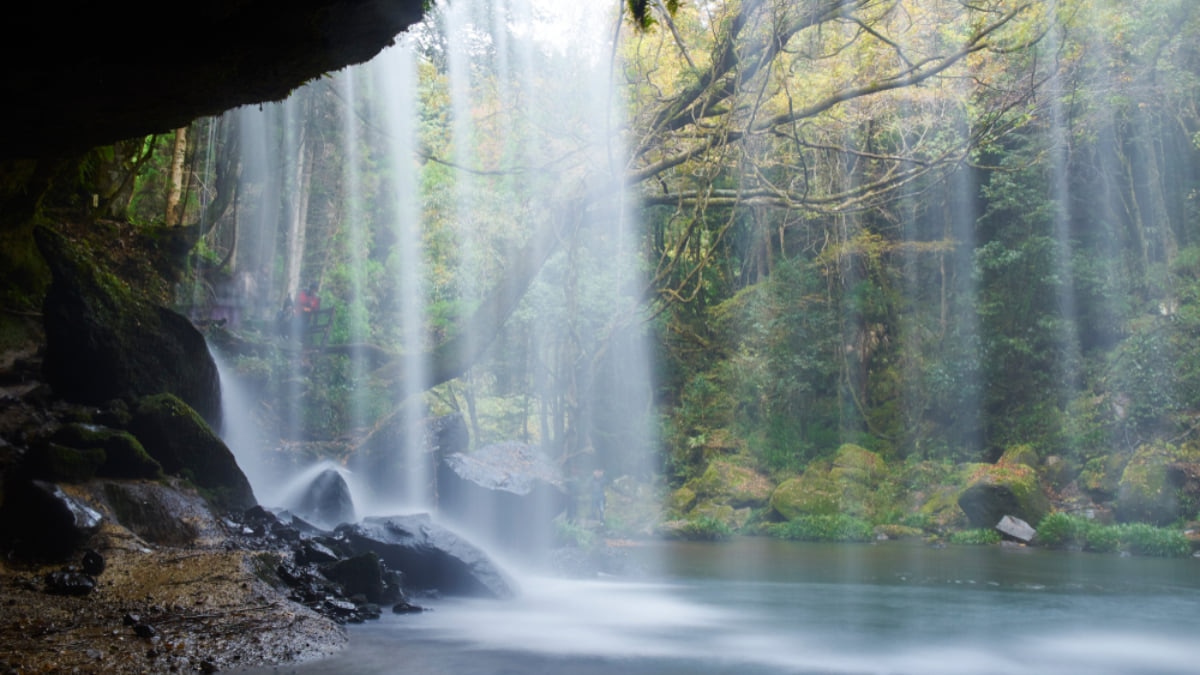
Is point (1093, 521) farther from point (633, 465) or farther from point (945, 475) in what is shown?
point (633, 465)

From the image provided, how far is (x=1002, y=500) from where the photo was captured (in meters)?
15.1

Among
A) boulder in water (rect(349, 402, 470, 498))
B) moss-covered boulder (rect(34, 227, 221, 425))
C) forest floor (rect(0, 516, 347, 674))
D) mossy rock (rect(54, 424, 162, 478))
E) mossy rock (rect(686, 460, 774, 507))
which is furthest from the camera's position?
mossy rock (rect(686, 460, 774, 507))

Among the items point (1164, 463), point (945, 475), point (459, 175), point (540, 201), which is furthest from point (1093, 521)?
point (459, 175)

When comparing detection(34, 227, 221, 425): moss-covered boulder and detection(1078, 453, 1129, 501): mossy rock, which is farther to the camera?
detection(1078, 453, 1129, 501): mossy rock

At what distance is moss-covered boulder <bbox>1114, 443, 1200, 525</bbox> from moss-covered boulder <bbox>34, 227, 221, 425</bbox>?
50.5 feet

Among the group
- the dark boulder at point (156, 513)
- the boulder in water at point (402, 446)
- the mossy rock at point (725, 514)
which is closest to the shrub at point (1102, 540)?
the mossy rock at point (725, 514)

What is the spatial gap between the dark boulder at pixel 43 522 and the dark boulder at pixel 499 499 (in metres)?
6.20

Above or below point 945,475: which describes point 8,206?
above

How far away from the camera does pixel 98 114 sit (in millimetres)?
3996

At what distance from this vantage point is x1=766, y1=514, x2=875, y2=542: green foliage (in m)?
16.0

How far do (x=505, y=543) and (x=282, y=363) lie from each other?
686 centimetres

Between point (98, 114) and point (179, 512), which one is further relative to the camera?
point (179, 512)

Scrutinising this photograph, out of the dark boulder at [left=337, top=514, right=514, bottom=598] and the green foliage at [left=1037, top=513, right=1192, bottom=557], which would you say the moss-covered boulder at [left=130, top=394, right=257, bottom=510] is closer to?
the dark boulder at [left=337, top=514, right=514, bottom=598]

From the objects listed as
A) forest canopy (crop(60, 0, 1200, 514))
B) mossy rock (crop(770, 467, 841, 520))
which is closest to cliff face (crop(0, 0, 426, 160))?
forest canopy (crop(60, 0, 1200, 514))
